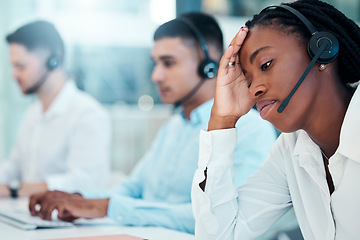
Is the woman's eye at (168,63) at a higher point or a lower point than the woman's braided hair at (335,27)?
lower

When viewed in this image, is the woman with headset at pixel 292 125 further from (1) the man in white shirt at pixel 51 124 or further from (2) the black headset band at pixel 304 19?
(1) the man in white shirt at pixel 51 124

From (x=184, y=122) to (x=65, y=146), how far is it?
743mm

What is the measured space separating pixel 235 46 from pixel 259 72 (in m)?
0.11

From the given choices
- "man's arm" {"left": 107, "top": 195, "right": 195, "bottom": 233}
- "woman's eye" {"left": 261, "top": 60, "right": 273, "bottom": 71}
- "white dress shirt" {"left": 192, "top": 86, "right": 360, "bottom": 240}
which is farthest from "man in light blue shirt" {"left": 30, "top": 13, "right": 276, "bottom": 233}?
"woman's eye" {"left": 261, "top": 60, "right": 273, "bottom": 71}

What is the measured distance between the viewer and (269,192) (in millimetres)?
1121

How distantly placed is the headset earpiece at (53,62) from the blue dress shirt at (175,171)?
772 millimetres

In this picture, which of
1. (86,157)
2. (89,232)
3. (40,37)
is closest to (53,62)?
(40,37)

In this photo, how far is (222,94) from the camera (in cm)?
113

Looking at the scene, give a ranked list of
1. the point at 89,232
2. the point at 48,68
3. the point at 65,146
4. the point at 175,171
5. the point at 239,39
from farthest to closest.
Result: the point at 48,68, the point at 65,146, the point at 175,171, the point at 89,232, the point at 239,39

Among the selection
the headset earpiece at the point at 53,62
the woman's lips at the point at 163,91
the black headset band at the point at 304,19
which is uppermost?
the black headset band at the point at 304,19

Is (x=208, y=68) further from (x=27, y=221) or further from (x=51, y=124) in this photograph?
(x=51, y=124)

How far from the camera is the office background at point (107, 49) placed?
2.84 metres

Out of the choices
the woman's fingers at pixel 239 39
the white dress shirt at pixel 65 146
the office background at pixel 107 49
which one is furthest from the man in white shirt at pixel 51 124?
the woman's fingers at pixel 239 39

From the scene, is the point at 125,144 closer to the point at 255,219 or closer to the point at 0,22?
the point at 0,22
